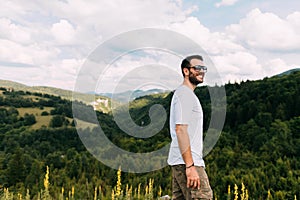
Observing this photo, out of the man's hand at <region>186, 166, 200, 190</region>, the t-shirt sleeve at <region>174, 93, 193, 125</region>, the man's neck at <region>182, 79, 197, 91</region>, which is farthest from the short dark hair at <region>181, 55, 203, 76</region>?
the man's hand at <region>186, 166, 200, 190</region>

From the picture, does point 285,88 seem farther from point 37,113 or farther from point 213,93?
point 37,113

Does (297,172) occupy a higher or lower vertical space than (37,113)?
lower

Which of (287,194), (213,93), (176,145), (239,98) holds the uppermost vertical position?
(239,98)

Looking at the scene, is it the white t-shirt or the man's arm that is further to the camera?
the white t-shirt

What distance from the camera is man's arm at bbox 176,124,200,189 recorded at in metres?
3.17

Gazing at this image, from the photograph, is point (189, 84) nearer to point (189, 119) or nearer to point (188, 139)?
point (189, 119)

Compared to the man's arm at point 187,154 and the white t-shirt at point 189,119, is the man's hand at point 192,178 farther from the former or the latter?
the white t-shirt at point 189,119

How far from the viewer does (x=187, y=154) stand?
10.5ft

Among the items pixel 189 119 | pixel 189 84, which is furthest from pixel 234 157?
pixel 189 119

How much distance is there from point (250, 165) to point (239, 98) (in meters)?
13.0

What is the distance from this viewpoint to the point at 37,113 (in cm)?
8250

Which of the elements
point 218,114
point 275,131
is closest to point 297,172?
point 275,131

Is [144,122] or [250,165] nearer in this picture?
[144,122]

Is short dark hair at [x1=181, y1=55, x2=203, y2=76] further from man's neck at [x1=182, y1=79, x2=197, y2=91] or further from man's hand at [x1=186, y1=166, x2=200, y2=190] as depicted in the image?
man's hand at [x1=186, y1=166, x2=200, y2=190]
